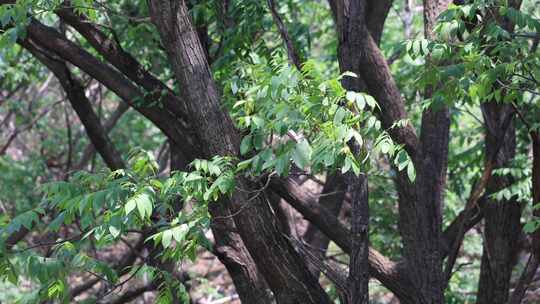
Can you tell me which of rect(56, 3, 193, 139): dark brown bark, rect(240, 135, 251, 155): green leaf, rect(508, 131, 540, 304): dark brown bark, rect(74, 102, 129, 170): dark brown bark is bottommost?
rect(508, 131, 540, 304): dark brown bark

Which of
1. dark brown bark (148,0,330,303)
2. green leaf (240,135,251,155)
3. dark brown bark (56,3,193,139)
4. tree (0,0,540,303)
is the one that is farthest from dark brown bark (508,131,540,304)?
dark brown bark (56,3,193,139)

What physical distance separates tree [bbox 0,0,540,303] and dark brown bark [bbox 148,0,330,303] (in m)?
0.01

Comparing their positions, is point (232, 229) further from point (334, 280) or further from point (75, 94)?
point (75, 94)

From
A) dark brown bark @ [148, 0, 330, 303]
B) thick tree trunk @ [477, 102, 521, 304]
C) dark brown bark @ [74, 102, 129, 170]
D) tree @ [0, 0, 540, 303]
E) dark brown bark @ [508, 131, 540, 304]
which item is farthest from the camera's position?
dark brown bark @ [74, 102, 129, 170]

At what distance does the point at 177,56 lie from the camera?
419cm

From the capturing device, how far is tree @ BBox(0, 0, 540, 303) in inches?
132

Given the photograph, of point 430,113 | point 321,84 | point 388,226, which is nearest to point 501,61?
point 430,113

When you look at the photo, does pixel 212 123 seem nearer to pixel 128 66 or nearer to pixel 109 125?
pixel 128 66

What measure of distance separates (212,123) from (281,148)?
996mm

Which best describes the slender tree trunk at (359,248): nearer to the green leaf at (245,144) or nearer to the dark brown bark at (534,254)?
the green leaf at (245,144)

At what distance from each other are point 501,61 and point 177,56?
1803 mm

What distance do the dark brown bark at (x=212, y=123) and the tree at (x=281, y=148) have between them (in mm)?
11

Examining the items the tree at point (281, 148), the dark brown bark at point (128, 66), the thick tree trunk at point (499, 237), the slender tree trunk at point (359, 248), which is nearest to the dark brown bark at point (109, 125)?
the tree at point (281, 148)

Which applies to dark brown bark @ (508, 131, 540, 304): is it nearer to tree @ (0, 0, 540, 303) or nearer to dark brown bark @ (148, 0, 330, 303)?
tree @ (0, 0, 540, 303)
